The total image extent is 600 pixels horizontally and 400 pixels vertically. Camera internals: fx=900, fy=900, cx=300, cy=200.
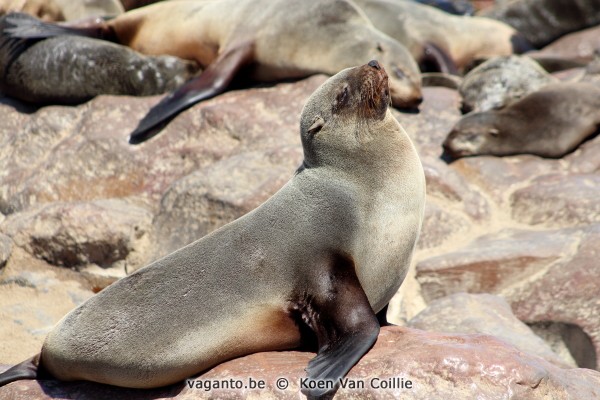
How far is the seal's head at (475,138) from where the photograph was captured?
732 centimetres

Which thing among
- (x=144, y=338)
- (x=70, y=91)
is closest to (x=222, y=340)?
(x=144, y=338)

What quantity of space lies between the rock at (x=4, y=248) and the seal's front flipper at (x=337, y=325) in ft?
10.4

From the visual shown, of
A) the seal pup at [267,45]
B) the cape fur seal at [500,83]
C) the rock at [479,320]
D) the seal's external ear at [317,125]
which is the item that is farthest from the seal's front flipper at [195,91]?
the seal's external ear at [317,125]

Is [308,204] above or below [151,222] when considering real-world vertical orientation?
above

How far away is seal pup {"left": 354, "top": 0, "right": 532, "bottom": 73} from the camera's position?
35.1 feet

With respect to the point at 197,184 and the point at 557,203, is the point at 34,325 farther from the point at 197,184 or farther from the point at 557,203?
the point at 557,203

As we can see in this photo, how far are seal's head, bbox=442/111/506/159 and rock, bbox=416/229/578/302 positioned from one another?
146cm

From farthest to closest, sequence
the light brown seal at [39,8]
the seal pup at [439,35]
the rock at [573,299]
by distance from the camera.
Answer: the light brown seal at [39,8], the seal pup at [439,35], the rock at [573,299]

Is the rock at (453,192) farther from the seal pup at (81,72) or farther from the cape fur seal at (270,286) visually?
the seal pup at (81,72)

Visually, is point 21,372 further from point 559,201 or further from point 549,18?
point 549,18

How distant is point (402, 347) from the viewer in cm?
376

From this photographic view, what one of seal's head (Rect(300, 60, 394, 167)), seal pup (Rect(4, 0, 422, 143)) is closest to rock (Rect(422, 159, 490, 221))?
seal pup (Rect(4, 0, 422, 143))

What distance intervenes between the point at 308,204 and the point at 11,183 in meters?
4.47

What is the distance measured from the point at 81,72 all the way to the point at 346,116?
4626 mm
